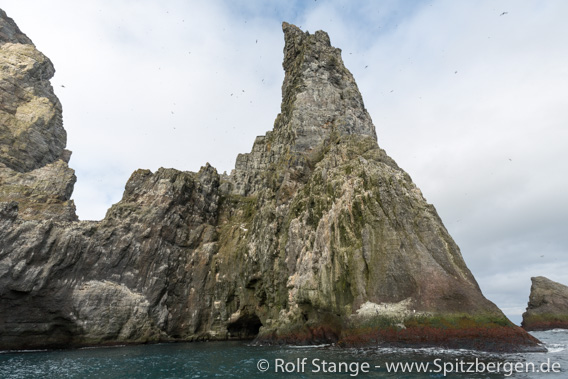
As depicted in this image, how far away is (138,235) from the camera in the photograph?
2015 inches

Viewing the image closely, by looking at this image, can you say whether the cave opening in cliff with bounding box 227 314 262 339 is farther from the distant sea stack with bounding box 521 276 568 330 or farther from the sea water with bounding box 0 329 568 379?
the distant sea stack with bounding box 521 276 568 330

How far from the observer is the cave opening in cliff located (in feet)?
165

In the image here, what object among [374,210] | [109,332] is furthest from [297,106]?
[109,332]

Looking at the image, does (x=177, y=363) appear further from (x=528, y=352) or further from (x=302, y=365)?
(x=528, y=352)

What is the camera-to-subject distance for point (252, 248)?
5016cm

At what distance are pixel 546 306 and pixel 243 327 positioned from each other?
56.9 m

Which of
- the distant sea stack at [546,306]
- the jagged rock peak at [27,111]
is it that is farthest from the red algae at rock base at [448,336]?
the jagged rock peak at [27,111]

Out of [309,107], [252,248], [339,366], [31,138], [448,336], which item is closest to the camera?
[339,366]

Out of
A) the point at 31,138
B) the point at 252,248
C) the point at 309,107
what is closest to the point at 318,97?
the point at 309,107

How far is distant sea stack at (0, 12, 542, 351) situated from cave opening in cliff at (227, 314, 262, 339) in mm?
234

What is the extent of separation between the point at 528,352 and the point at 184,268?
4690 cm

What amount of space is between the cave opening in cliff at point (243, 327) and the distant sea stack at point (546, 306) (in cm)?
5248

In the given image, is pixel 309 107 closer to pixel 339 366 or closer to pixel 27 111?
pixel 339 366

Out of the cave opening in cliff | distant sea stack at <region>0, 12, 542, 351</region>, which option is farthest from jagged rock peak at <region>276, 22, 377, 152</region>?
the cave opening in cliff
